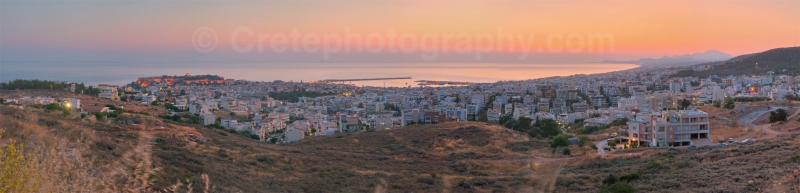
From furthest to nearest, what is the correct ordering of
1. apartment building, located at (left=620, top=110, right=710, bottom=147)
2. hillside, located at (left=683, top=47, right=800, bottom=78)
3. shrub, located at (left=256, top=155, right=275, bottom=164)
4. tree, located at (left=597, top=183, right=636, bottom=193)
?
hillside, located at (left=683, top=47, right=800, bottom=78) → apartment building, located at (left=620, top=110, right=710, bottom=147) → shrub, located at (left=256, top=155, right=275, bottom=164) → tree, located at (left=597, top=183, right=636, bottom=193)

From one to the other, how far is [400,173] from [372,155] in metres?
3.26

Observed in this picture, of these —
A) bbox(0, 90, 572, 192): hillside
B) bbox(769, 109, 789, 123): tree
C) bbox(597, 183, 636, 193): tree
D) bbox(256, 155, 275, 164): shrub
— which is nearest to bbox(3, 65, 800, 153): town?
bbox(769, 109, 789, 123): tree

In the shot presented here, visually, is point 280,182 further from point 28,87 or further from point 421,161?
point 28,87

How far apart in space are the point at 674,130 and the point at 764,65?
46612mm

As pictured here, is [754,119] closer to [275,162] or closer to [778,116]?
[778,116]

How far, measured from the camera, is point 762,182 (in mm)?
6605

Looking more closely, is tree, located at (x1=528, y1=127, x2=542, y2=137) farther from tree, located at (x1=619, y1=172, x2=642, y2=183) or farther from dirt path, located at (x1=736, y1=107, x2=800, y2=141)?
tree, located at (x1=619, y1=172, x2=642, y2=183)

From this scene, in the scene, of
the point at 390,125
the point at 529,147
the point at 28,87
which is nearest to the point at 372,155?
the point at 529,147

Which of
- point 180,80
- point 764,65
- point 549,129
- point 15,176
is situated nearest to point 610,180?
point 15,176

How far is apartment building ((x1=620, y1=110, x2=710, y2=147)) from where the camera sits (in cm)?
1608

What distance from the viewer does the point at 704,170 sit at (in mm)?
8516

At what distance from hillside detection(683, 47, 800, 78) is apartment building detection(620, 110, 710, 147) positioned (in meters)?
40.6

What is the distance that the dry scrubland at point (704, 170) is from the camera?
22.1ft

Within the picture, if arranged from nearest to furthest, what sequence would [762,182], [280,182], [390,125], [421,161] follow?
[762,182], [280,182], [421,161], [390,125]
